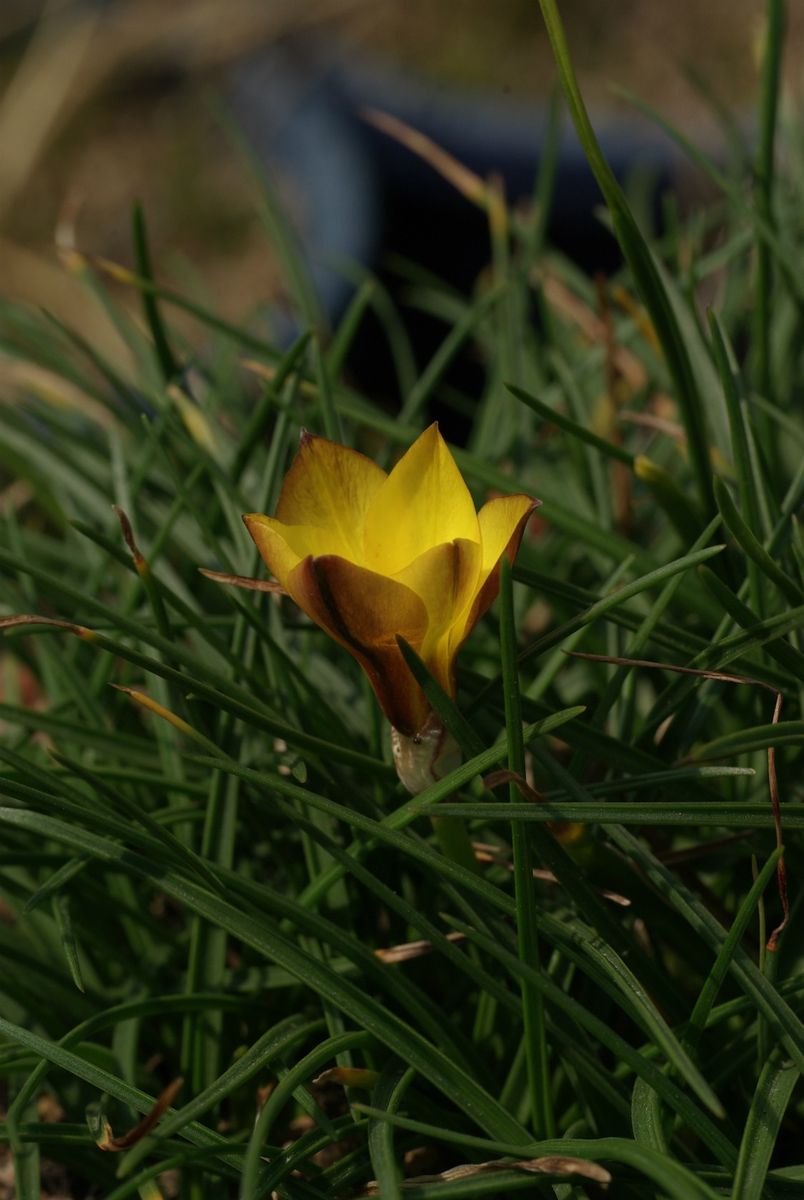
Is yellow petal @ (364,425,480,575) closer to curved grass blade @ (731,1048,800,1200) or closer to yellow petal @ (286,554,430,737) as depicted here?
yellow petal @ (286,554,430,737)

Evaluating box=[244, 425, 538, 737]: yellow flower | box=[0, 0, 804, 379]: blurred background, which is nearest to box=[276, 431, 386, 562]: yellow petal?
box=[244, 425, 538, 737]: yellow flower

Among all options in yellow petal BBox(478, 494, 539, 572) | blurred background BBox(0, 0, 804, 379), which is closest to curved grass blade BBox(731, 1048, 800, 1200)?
yellow petal BBox(478, 494, 539, 572)

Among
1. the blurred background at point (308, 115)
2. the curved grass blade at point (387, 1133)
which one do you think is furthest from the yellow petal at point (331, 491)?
the blurred background at point (308, 115)

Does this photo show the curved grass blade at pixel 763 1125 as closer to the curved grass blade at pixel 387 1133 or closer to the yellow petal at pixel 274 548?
the curved grass blade at pixel 387 1133

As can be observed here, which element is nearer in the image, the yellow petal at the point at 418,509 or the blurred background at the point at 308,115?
the yellow petal at the point at 418,509

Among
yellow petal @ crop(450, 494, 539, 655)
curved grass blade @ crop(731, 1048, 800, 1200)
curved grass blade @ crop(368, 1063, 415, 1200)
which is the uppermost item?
yellow petal @ crop(450, 494, 539, 655)

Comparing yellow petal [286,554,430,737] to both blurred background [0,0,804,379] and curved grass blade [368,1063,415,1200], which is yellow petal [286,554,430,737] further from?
blurred background [0,0,804,379]

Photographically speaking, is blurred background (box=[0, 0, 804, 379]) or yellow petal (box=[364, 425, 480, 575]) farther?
blurred background (box=[0, 0, 804, 379])

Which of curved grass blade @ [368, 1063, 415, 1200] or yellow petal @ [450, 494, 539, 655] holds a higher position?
yellow petal @ [450, 494, 539, 655]
